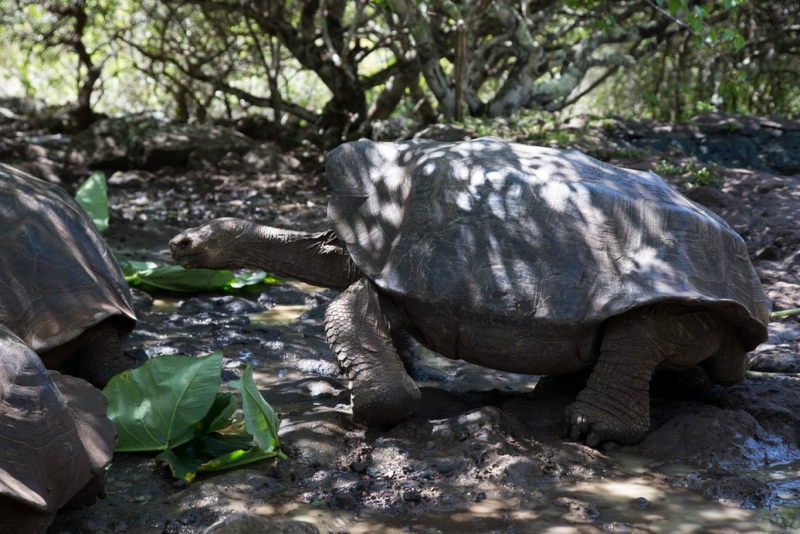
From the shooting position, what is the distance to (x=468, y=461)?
344 cm

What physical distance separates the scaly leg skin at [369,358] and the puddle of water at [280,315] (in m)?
1.82

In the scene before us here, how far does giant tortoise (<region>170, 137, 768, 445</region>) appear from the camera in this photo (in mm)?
3625

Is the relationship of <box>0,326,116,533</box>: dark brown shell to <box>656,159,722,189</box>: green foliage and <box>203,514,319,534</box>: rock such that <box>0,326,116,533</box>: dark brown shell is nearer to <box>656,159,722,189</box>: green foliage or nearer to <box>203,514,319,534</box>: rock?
<box>203,514,319,534</box>: rock

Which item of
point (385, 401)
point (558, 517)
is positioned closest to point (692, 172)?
point (385, 401)

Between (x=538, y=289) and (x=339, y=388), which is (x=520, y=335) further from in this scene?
(x=339, y=388)

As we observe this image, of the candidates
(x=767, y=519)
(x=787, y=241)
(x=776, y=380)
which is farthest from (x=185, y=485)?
(x=787, y=241)

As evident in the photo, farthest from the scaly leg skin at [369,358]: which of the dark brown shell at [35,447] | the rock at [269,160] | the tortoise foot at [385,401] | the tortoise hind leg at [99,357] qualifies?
the rock at [269,160]

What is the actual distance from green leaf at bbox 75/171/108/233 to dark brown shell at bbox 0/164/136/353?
237cm

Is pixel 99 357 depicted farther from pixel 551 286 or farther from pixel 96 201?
pixel 96 201

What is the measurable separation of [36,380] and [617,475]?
7.03ft

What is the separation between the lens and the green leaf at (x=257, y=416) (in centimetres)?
336

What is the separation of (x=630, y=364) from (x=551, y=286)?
478 mm

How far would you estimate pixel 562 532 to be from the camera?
2.90 m

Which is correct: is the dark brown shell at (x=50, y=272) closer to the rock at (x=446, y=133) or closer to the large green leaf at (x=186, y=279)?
the large green leaf at (x=186, y=279)
